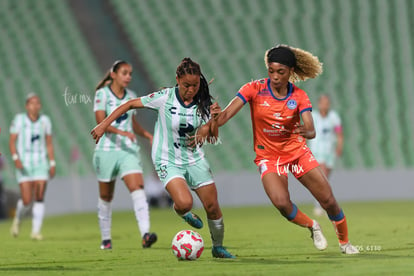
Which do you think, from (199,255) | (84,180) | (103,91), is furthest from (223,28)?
(199,255)

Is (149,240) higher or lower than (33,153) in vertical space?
lower

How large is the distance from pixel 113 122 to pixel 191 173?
2.42 meters

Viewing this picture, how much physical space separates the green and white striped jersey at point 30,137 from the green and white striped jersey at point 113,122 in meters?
2.81

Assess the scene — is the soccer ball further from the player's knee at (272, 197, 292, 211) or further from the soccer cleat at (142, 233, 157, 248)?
the soccer cleat at (142, 233, 157, 248)

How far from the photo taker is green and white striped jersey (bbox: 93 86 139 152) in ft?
34.9

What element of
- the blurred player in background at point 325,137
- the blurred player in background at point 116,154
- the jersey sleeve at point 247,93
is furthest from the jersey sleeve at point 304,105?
the blurred player in background at point 325,137

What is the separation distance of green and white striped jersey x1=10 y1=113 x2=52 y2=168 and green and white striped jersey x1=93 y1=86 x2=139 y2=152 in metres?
2.81

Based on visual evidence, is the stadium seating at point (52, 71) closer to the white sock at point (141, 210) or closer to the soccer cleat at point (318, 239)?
the white sock at point (141, 210)

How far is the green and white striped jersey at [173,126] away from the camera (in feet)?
27.7

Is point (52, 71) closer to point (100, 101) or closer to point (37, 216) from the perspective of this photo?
point (37, 216)

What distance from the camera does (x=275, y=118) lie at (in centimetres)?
836

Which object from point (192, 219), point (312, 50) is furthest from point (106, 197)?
point (312, 50)

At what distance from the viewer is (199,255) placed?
8438mm

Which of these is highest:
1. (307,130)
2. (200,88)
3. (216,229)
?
(200,88)
